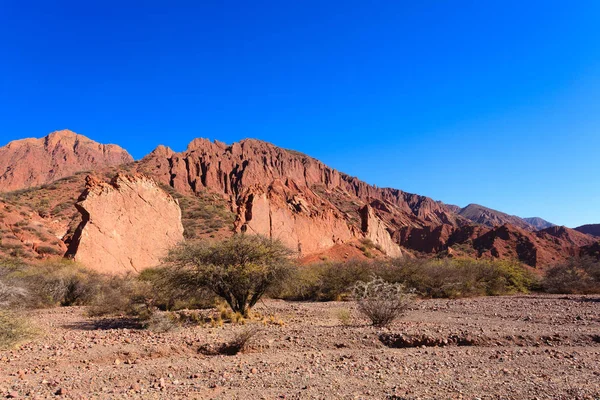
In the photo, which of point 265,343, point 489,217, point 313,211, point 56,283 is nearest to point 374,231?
point 313,211

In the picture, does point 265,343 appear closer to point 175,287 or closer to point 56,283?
point 175,287

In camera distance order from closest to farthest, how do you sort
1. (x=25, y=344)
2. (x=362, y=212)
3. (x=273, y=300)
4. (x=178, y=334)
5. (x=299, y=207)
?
(x=25, y=344), (x=178, y=334), (x=273, y=300), (x=299, y=207), (x=362, y=212)

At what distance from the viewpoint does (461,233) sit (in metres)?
77.4

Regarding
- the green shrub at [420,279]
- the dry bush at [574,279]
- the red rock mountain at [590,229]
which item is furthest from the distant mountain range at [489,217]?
the green shrub at [420,279]

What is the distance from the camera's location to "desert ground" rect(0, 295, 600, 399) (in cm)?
607

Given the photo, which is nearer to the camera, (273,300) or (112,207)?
(273,300)

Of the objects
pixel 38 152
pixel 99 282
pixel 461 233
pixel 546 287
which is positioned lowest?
pixel 546 287

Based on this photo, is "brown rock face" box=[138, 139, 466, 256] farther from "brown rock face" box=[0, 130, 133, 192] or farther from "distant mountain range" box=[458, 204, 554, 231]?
"brown rock face" box=[0, 130, 133, 192]

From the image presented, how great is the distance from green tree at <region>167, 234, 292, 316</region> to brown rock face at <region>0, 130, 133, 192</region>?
333 ft

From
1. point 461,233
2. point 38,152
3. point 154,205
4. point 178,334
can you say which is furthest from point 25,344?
point 38,152

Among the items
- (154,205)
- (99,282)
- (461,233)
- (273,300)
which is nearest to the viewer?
(99,282)

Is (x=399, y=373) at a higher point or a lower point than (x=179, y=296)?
lower

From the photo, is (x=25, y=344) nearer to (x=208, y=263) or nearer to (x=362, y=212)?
(x=208, y=263)

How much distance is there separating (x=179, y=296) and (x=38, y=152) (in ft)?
464
